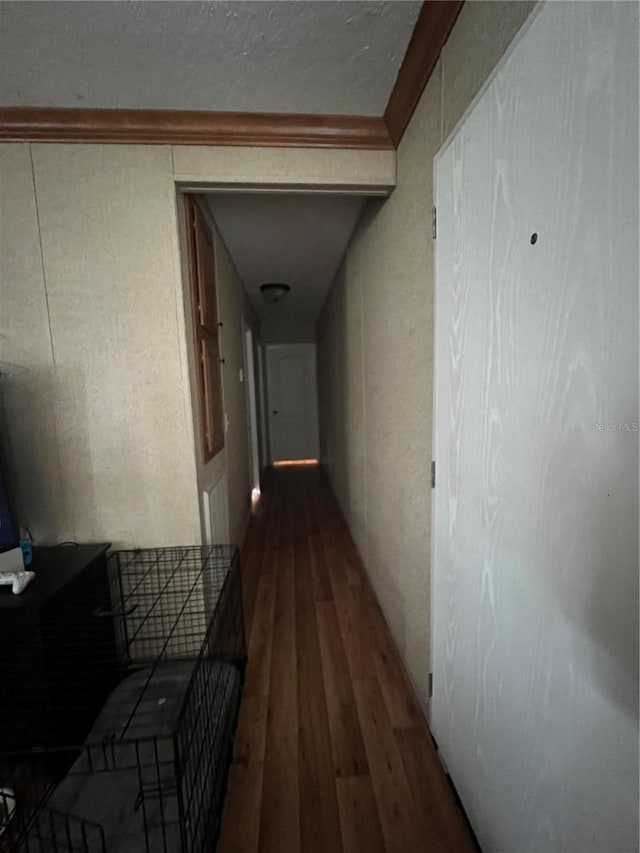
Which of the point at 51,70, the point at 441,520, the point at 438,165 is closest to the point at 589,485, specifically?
the point at 441,520

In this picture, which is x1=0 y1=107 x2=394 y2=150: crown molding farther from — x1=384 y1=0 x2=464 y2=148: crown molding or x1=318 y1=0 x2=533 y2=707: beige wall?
x1=318 y1=0 x2=533 y2=707: beige wall

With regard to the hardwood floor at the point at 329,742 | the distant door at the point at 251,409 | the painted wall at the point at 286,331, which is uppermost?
the painted wall at the point at 286,331

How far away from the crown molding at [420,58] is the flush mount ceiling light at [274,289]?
210 centimetres

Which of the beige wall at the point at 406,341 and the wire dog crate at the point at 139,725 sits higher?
the beige wall at the point at 406,341

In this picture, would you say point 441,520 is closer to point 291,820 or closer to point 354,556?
point 291,820

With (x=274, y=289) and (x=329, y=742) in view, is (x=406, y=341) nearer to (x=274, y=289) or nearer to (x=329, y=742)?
(x=329, y=742)

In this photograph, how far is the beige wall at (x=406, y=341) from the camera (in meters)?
0.90

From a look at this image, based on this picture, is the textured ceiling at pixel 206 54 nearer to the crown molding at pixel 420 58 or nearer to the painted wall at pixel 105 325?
the crown molding at pixel 420 58

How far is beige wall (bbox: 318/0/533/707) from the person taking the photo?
0.90 meters

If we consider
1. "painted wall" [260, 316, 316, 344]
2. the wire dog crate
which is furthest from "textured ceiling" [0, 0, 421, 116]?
"painted wall" [260, 316, 316, 344]

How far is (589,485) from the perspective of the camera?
0.58m

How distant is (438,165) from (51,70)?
1.33 metres

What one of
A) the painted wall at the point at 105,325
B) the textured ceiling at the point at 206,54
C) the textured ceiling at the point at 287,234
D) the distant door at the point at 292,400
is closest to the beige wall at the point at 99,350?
the painted wall at the point at 105,325

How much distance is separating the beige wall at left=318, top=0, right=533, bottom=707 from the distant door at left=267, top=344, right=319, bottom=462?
3601 millimetres
